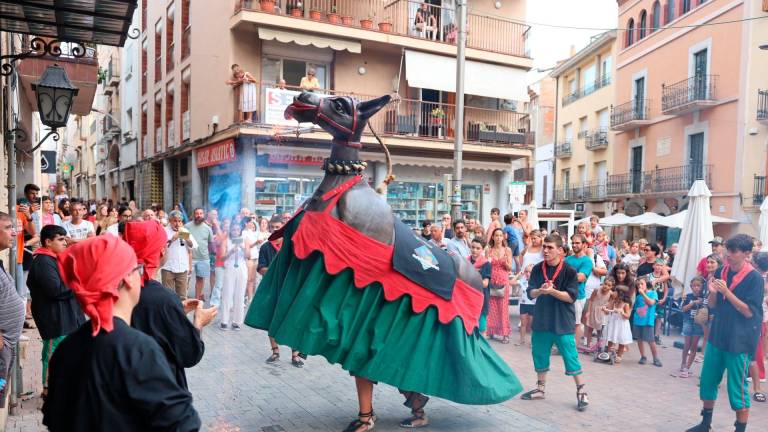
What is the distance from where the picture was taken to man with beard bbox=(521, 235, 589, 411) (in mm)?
5520

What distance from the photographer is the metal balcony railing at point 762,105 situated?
19.4 metres

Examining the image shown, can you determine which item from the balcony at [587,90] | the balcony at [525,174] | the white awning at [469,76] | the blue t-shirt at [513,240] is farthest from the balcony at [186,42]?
the balcony at [525,174]

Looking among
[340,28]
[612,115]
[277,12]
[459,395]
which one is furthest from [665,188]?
[459,395]

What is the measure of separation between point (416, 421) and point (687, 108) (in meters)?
21.3

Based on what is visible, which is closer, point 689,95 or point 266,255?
point 266,255

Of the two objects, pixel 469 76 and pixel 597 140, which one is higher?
pixel 469 76

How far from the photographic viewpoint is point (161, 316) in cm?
285

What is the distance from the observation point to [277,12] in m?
15.6

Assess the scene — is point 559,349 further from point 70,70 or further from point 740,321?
point 70,70

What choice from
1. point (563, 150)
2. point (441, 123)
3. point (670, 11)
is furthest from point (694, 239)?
point (563, 150)

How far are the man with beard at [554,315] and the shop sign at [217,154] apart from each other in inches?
454

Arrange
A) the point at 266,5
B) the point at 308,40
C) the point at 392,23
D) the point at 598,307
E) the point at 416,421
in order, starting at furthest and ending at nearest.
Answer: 1. the point at 392,23
2. the point at 308,40
3. the point at 266,5
4. the point at 598,307
5. the point at 416,421

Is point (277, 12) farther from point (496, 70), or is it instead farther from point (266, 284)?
point (266, 284)

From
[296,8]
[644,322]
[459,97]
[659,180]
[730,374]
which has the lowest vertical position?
[644,322]
